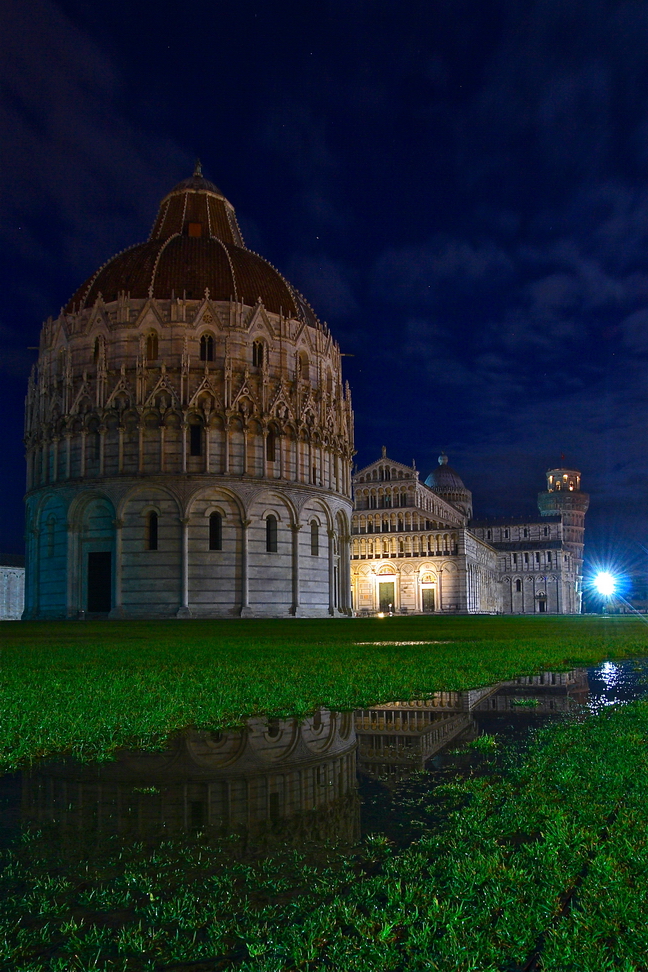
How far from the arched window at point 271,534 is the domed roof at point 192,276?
14494 mm

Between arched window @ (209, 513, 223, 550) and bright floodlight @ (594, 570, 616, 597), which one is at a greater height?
arched window @ (209, 513, 223, 550)

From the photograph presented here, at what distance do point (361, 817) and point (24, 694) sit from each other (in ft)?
20.8

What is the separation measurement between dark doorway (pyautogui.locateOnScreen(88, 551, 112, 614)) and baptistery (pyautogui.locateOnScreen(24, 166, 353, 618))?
9 centimetres

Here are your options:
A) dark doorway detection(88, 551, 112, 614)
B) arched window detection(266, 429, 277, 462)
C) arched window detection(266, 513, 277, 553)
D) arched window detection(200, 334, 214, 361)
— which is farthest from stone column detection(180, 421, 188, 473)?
dark doorway detection(88, 551, 112, 614)

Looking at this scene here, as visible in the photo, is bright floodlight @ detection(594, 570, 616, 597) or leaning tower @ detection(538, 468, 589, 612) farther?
bright floodlight @ detection(594, 570, 616, 597)

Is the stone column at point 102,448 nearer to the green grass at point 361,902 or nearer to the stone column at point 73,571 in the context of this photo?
the stone column at point 73,571

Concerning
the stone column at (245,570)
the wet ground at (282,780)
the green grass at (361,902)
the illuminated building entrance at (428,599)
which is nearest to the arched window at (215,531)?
the stone column at (245,570)

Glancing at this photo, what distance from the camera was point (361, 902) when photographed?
3457 mm

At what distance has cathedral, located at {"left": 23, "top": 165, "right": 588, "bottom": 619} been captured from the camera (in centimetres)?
4731

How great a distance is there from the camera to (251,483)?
48.8 meters

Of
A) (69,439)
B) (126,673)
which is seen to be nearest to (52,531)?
(69,439)

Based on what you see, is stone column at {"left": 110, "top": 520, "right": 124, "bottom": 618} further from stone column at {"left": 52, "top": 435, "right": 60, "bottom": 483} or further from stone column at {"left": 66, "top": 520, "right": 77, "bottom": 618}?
stone column at {"left": 52, "top": 435, "right": 60, "bottom": 483}

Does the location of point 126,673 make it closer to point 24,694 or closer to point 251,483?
point 24,694

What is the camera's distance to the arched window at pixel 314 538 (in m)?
53.1
